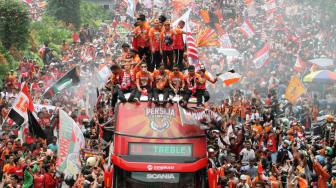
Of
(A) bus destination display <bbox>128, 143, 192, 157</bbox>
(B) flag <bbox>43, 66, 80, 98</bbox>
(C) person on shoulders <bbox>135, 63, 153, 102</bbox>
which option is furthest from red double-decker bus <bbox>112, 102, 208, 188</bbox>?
(B) flag <bbox>43, 66, 80, 98</bbox>

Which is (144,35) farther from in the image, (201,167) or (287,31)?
(287,31)

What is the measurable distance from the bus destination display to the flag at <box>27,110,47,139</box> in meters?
6.56

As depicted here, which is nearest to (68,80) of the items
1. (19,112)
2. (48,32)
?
(19,112)

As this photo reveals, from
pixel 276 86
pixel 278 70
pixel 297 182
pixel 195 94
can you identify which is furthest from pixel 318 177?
pixel 278 70

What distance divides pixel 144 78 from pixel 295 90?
1096 centimetres

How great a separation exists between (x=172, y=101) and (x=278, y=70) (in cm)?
2269

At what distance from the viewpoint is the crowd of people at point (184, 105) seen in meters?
24.7

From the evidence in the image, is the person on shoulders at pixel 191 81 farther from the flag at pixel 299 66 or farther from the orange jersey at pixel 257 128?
the flag at pixel 299 66

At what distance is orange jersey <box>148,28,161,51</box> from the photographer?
2673 centimetres

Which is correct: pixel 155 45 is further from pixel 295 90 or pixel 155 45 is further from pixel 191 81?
pixel 295 90

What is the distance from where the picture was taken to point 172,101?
2341cm

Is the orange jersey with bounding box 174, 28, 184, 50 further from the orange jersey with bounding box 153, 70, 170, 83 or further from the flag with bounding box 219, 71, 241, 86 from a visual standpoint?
the flag with bounding box 219, 71, 241, 86

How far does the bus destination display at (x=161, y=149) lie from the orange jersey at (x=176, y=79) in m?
2.18

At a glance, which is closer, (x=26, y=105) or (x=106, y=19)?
(x=26, y=105)
